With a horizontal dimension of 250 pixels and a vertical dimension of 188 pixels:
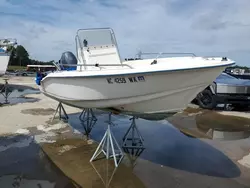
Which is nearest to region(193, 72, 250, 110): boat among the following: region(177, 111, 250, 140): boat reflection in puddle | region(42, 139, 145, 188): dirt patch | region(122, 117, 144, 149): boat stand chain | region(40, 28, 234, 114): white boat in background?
region(177, 111, 250, 140): boat reflection in puddle

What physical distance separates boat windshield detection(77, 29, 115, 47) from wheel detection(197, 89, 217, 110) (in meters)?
6.34

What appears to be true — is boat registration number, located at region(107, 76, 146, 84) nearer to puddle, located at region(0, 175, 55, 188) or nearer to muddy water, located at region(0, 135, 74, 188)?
muddy water, located at region(0, 135, 74, 188)

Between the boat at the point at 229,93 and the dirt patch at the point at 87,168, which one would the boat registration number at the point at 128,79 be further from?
the boat at the point at 229,93

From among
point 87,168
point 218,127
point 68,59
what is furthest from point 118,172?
point 218,127

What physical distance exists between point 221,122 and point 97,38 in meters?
5.36

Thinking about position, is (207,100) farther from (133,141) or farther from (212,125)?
(133,141)

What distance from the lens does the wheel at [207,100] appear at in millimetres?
11006

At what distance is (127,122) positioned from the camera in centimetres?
850

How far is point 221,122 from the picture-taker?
352 inches

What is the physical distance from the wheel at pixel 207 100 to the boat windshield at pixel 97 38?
634cm

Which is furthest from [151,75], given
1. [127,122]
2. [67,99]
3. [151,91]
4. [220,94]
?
[220,94]

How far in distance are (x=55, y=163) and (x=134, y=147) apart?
1.77m

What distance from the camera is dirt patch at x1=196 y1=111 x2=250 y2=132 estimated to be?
26.8 feet

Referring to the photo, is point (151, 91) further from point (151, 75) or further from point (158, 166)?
point (158, 166)
